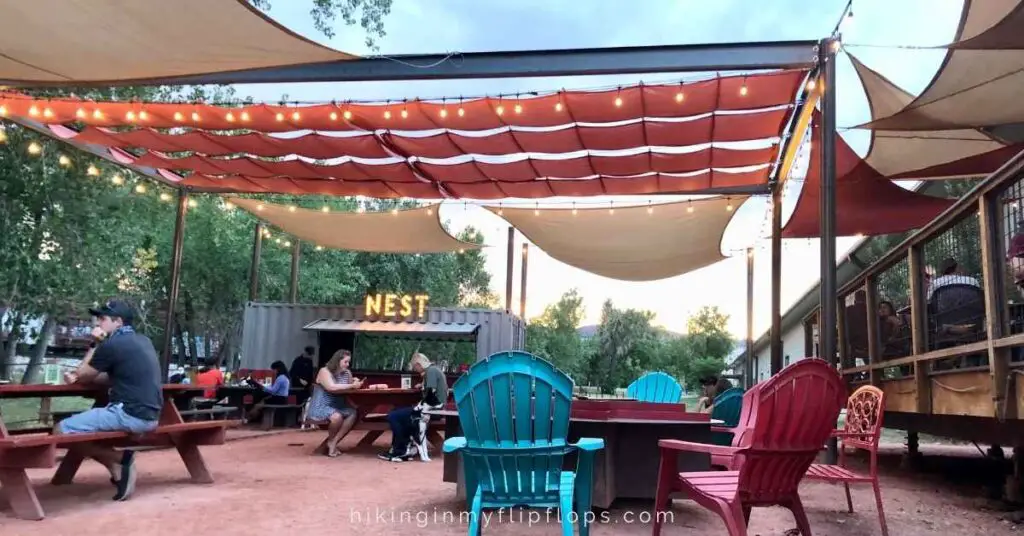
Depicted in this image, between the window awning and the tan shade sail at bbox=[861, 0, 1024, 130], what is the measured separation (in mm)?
8379

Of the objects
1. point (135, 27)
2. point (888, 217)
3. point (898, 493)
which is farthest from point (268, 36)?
point (888, 217)

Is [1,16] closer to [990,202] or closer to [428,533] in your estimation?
[428,533]

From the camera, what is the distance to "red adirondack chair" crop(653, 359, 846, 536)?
7.80 feet

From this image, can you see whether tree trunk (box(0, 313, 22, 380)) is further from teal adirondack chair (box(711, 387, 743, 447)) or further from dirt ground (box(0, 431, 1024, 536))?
teal adirondack chair (box(711, 387, 743, 447))

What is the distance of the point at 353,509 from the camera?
13.0 ft

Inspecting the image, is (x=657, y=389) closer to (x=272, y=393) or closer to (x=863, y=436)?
(x=863, y=436)

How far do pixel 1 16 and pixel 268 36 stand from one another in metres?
1.73

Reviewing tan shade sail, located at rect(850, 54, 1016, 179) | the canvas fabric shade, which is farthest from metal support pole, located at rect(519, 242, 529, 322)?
tan shade sail, located at rect(850, 54, 1016, 179)

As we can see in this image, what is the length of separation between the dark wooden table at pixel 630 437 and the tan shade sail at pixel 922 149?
456 cm

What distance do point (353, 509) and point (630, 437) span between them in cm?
162

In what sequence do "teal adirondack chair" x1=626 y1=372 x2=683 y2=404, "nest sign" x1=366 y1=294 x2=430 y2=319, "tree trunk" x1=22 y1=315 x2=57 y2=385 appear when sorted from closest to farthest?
"teal adirondack chair" x1=626 y1=372 x2=683 y2=404
"nest sign" x1=366 y1=294 x2=430 y2=319
"tree trunk" x1=22 y1=315 x2=57 y2=385

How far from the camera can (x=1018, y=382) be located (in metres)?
3.38

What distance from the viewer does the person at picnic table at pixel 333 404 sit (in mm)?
6695

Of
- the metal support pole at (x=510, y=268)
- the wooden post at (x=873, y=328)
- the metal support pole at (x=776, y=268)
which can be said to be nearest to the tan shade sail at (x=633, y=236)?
the metal support pole at (x=776, y=268)
